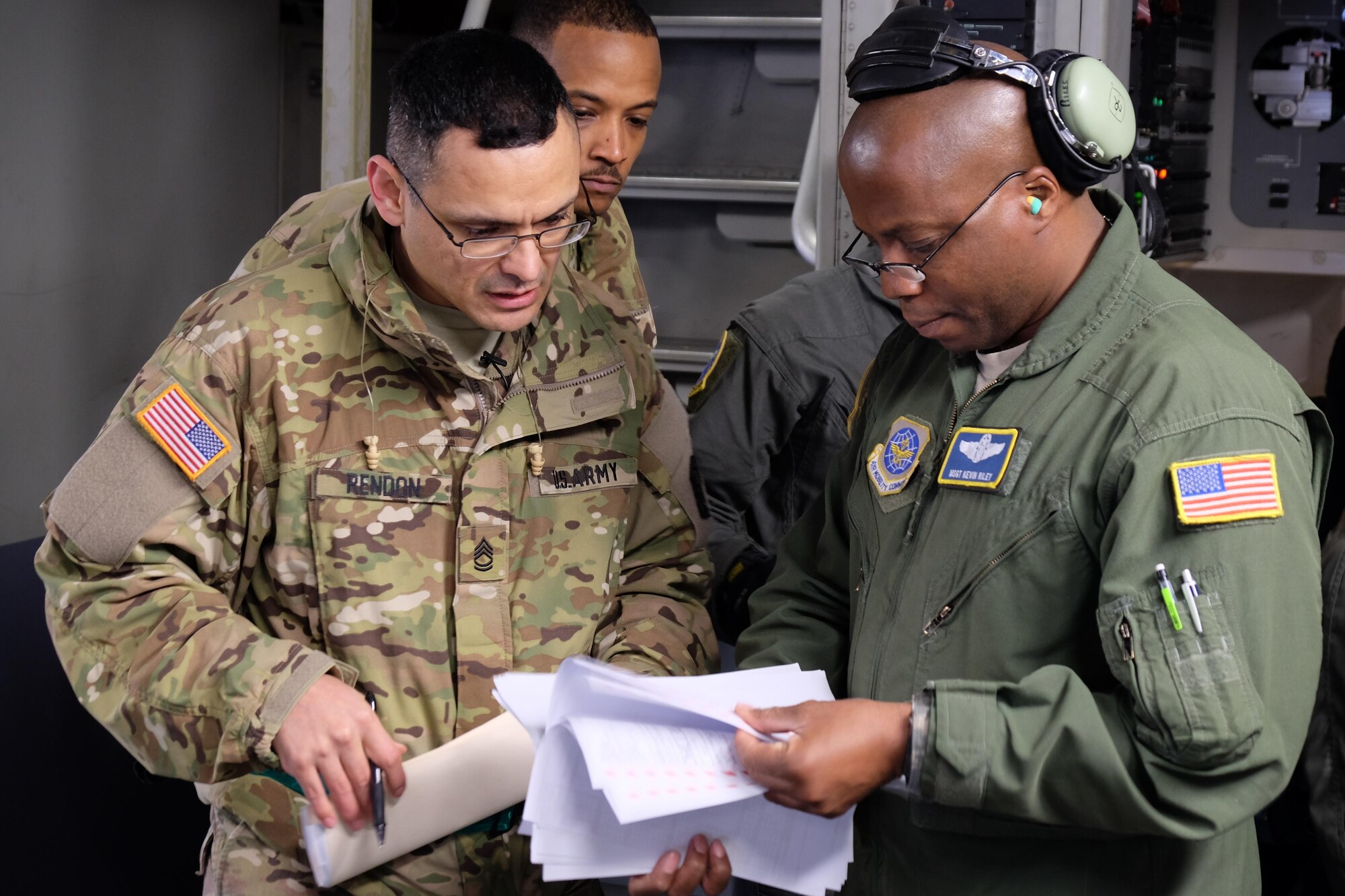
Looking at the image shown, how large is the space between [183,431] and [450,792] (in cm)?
46

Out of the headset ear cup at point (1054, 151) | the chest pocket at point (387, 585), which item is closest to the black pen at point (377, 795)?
the chest pocket at point (387, 585)

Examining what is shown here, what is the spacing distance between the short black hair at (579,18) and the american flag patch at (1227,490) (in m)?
1.16

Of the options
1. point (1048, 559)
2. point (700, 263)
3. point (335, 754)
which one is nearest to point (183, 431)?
point (335, 754)

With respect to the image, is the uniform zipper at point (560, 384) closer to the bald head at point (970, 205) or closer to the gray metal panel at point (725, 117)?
the bald head at point (970, 205)

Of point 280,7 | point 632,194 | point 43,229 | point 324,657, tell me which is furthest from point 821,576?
point 280,7

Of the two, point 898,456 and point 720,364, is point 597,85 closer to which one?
point 720,364

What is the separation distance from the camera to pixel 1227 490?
958 millimetres

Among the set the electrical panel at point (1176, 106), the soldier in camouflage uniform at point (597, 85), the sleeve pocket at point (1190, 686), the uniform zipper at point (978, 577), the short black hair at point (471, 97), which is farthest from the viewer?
the electrical panel at point (1176, 106)

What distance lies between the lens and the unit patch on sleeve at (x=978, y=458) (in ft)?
3.61

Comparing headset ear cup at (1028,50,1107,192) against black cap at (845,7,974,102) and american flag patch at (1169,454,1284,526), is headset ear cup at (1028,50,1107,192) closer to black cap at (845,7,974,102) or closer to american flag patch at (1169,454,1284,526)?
black cap at (845,7,974,102)

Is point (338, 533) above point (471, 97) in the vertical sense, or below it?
below

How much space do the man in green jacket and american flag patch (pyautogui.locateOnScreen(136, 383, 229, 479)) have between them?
0.64 m

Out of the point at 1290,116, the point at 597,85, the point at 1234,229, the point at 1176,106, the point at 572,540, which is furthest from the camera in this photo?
the point at 1234,229

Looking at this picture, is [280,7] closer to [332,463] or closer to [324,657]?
[332,463]
